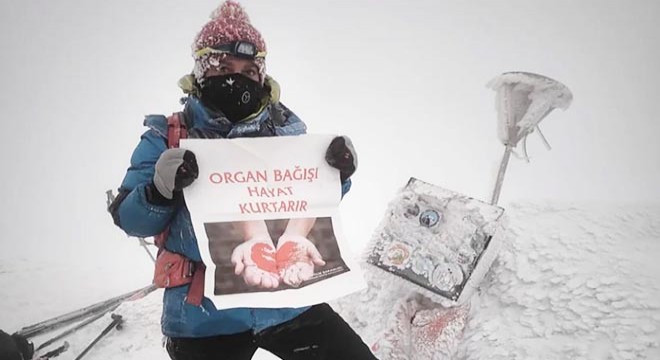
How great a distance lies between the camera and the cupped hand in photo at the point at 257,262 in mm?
776

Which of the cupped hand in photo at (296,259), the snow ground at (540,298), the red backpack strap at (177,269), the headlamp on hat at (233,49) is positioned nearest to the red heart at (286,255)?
the cupped hand in photo at (296,259)

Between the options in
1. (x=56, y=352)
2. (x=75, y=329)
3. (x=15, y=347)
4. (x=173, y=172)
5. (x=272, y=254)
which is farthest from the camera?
(x=75, y=329)

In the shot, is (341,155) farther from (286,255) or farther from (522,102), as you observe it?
(522,102)

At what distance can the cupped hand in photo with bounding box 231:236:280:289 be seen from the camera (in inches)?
30.5

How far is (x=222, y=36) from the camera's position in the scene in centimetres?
→ 86

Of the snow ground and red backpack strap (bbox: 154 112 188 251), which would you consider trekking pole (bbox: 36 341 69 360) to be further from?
red backpack strap (bbox: 154 112 188 251)

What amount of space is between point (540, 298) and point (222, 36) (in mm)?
1112

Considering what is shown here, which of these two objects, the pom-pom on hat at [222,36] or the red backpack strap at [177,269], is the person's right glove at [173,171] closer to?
the red backpack strap at [177,269]

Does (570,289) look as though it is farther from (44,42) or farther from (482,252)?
(44,42)

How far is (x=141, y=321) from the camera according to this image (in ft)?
5.40

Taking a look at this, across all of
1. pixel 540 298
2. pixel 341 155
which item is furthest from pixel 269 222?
pixel 540 298

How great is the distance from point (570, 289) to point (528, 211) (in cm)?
41

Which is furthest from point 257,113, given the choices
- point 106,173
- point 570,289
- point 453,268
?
point 106,173

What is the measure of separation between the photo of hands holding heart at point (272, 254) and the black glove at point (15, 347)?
95 cm
